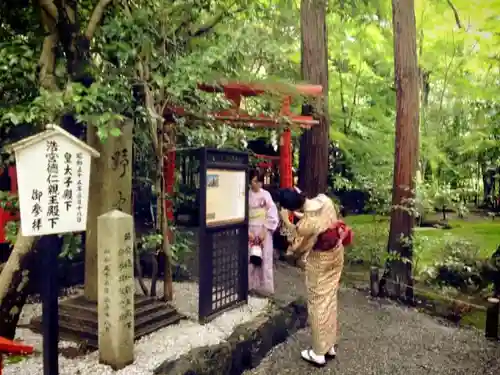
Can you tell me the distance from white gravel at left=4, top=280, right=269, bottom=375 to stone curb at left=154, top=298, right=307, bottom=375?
0.13 m

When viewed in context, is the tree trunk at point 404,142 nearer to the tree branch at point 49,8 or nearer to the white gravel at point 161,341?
the white gravel at point 161,341

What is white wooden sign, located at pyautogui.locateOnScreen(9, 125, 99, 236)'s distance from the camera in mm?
3615

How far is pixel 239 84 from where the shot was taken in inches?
331

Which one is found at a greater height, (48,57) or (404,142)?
(48,57)

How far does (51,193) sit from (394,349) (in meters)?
5.07

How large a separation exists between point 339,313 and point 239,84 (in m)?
4.20

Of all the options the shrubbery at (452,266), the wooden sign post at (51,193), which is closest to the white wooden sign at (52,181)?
the wooden sign post at (51,193)

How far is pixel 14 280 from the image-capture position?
16.3ft

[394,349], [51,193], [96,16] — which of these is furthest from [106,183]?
[394,349]

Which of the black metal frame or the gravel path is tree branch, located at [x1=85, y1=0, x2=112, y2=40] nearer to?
the black metal frame

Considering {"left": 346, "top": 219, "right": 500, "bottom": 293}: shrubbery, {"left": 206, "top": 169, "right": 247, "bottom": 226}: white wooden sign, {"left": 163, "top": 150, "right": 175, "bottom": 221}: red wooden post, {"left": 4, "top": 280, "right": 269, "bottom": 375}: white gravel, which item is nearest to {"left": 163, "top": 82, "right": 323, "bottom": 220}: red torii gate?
{"left": 163, "top": 150, "right": 175, "bottom": 221}: red wooden post

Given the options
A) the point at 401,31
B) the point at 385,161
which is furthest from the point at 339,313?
the point at 385,161

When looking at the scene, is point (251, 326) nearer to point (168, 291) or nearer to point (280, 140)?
point (168, 291)

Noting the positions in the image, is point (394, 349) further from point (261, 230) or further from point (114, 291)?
point (114, 291)
